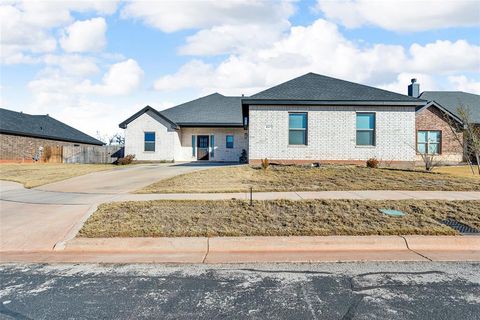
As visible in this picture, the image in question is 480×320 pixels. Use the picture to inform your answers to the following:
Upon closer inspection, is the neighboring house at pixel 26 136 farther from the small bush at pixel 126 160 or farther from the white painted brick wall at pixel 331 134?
the white painted brick wall at pixel 331 134

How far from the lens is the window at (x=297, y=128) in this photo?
54.4ft

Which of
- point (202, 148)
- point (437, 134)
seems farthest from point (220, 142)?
point (437, 134)

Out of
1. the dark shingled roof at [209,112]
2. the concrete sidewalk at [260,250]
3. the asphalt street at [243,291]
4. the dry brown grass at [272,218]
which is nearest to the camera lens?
the asphalt street at [243,291]

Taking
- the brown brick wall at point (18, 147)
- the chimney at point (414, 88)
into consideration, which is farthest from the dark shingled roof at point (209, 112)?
the chimney at point (414, 88)

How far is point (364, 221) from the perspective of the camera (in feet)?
21.9

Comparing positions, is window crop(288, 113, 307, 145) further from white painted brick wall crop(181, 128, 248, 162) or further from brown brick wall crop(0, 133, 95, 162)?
brown brick wall crop(0, 133, 95, 162)

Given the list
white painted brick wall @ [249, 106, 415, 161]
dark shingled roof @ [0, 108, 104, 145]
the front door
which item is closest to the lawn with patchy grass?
the front door

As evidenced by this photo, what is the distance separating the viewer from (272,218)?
693cm

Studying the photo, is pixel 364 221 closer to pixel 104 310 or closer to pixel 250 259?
pixel 250 259

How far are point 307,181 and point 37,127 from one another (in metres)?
31.6

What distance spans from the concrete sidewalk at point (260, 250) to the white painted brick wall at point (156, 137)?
63.9ft

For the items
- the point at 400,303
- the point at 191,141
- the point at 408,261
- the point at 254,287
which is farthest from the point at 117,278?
the point at 191,141

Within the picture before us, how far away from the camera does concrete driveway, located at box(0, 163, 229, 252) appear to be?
20.2 ft

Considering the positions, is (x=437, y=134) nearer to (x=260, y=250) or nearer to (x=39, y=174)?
(x=260, y=250)
